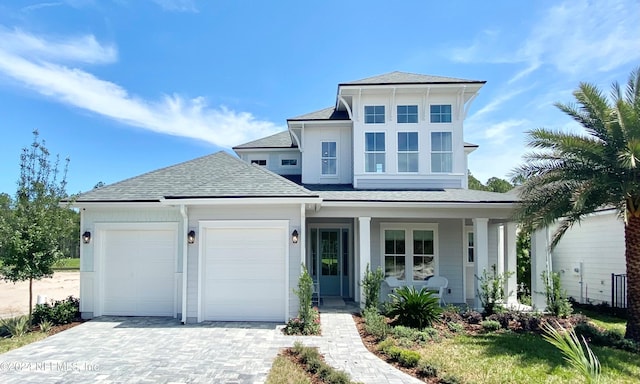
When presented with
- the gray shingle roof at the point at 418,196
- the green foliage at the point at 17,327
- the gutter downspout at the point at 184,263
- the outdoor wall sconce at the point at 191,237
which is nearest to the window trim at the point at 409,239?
the gray shingle roof at the point at 418,196

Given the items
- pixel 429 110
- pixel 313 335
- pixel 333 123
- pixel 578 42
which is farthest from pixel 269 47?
pixel 313 335

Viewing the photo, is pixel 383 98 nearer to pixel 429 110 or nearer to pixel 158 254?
pixel 429 110

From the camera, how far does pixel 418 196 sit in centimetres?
1138

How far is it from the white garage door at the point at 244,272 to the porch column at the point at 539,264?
751 cm

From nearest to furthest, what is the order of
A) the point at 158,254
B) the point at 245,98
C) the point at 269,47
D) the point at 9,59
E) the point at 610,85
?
the point at 610,85 → the point at 158,254 → the point at 9,59 → the point at 269,47 → the point at 245,98

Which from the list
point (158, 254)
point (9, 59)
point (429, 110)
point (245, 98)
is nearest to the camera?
point (158, 254)

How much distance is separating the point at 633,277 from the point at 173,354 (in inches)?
379

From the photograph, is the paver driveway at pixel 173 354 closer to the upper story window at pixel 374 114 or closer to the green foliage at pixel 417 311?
the green foliage at pixel 417 311

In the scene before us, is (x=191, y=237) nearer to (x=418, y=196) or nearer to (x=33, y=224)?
(x=33, y=224)

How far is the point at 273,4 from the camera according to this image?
12.7 m

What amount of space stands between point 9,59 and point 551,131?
16.4 meters

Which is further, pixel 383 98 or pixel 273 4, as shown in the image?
pixel 383 98

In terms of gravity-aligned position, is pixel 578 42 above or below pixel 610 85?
above

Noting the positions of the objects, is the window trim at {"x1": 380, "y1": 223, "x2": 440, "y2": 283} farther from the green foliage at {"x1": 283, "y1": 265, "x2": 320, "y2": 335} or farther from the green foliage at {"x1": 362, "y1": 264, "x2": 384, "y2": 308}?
the green foliage at {"x1": 283, "y1": 265, "x2": 320, "y2": 335}
